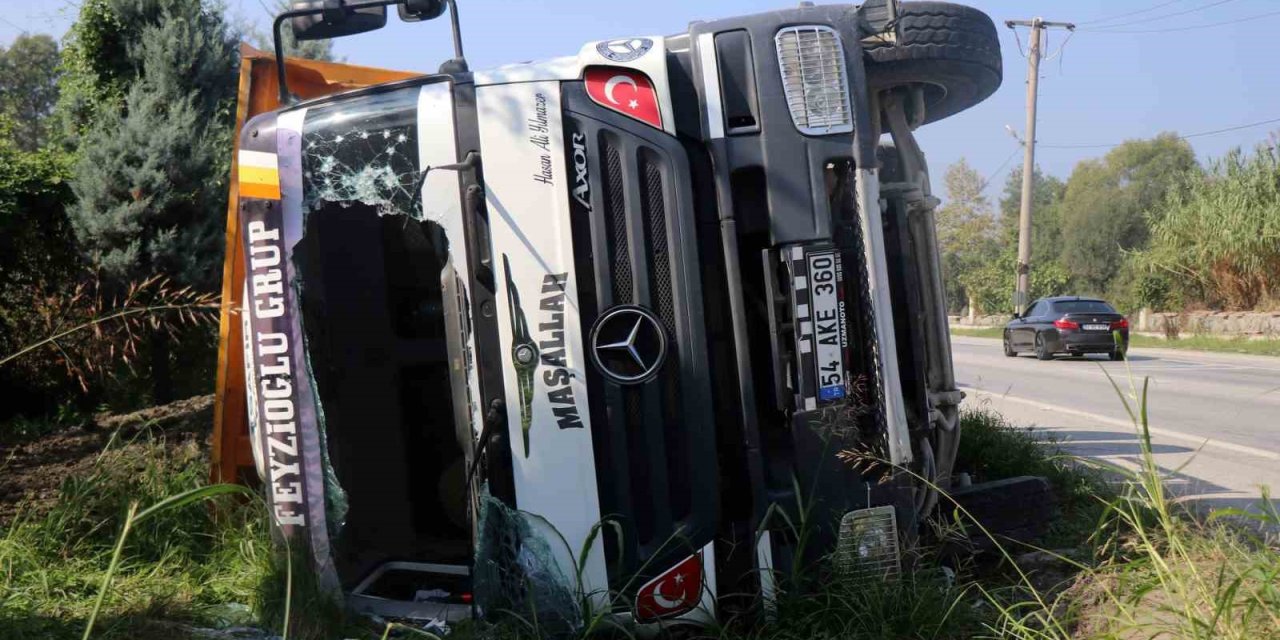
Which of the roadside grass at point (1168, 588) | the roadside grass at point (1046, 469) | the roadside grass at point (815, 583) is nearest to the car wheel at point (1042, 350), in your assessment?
the roadside grass at point (1046, 469)

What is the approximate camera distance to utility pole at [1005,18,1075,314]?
1194 inches

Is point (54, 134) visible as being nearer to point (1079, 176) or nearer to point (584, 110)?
point (584, 110)

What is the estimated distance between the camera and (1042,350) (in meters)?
20.3

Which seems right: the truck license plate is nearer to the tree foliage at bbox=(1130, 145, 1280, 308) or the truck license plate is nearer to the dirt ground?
the dirt ground

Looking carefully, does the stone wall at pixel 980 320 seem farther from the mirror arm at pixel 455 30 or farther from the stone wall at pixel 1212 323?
Result: the mirror arm at pixel 455 30

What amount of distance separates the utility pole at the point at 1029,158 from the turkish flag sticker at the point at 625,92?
92.9 ft

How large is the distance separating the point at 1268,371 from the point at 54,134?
17649 millimetres

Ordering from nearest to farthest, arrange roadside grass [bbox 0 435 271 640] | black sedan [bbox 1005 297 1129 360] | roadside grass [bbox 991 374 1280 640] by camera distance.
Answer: roadside grass [bbox 991 374 1280 640] < roadside grass [bbox 0 435 271 640] < black sedan [bbox 1005 297 1129 360]

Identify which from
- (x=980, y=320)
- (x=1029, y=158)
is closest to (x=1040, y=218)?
(x=980, y=320)

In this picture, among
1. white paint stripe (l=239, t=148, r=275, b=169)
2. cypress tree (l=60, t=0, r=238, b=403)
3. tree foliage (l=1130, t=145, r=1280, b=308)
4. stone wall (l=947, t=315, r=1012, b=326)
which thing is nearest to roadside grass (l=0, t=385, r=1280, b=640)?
white paint stripe (l=239, t=148, r=275, b=169)

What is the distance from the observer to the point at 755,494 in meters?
3.21

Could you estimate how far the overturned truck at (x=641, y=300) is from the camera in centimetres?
305

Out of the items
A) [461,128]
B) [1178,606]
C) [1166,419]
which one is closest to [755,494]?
[1178,606]

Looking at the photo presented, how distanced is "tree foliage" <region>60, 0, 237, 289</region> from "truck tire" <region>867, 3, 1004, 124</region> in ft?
20.9
